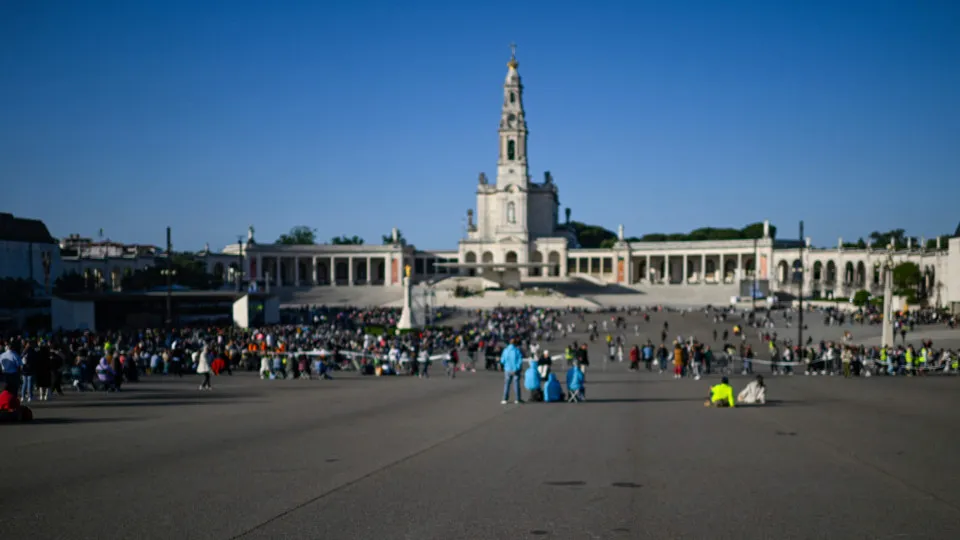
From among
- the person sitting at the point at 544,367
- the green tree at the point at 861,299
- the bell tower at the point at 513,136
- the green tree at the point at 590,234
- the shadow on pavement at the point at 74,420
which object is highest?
the bell tower at the point at 513,136

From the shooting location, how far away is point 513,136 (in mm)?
109750

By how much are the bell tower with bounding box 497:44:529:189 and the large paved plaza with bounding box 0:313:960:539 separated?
94.2m

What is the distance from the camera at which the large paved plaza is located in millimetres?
7203

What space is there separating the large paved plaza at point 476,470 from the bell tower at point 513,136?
94214 millimetres

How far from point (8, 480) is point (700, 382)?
764 inches

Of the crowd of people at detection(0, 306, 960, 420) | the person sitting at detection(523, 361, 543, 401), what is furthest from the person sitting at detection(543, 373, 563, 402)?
the person sitting at detection(523, 361, 543, 401)

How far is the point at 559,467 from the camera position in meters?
9.95

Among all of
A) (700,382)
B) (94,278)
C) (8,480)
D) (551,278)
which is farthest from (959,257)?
(94,278)

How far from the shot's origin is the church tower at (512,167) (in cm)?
10912

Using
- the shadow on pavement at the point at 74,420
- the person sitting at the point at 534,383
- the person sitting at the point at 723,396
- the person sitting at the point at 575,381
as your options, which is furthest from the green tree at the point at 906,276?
the shadow on pavement at the point at 74,420

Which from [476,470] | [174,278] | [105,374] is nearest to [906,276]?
[174,278]

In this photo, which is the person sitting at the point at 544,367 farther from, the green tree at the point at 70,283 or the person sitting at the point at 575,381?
the green tree at the point at 70,283

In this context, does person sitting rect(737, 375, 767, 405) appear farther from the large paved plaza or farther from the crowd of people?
the crowd of people

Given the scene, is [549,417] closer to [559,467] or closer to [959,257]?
[559,467]
